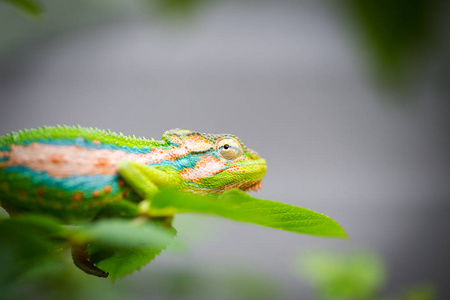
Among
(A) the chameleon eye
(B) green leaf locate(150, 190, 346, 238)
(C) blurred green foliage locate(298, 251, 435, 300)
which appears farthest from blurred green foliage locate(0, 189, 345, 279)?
(C) blurred green foliage locate(298, 251, 435, 300)

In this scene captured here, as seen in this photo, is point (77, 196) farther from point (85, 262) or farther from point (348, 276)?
point (348, 276)

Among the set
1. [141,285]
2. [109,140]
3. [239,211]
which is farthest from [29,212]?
[141,285]

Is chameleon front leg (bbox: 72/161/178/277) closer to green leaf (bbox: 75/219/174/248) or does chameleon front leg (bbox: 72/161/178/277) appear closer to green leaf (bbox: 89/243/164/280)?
green leaf (bbox: 89/243/164/280)

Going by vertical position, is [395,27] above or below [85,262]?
above

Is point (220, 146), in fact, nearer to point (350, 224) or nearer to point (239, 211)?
point (239, 211)

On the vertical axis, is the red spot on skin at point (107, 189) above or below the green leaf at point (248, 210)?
below

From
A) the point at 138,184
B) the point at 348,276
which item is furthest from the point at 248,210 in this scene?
the point at 348,276

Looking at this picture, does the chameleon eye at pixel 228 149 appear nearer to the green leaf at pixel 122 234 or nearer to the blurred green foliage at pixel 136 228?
the blurred green foliage at pixel 136 228

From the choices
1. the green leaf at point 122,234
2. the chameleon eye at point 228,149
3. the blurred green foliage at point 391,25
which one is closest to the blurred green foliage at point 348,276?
the blurred green foliage at point 391,25
